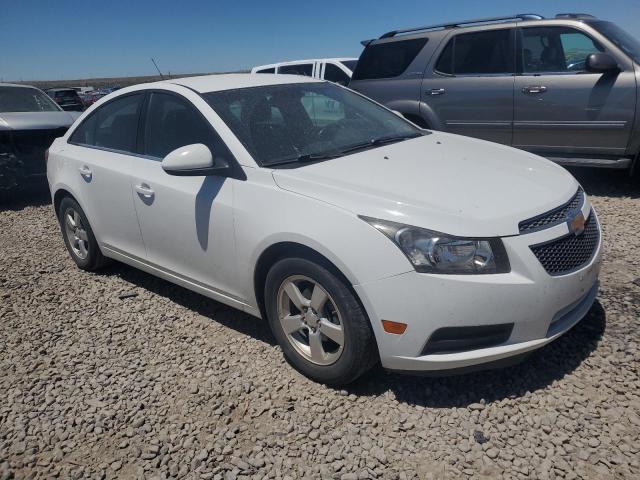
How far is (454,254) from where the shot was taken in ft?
7.95

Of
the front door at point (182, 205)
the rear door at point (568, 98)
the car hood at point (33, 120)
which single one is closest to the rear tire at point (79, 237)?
the front door at point (182, 205)

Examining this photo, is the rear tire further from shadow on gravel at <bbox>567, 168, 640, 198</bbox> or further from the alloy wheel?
shadow on gravel at <bbox>567, 168, 640, 198</bbox>

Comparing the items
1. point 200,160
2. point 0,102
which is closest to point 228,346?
point 200,160

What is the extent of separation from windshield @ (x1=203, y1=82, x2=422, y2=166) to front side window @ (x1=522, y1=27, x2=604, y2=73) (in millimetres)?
2780

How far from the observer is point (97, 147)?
4309 millimetres

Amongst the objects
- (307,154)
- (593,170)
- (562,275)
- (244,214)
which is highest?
(307,154)

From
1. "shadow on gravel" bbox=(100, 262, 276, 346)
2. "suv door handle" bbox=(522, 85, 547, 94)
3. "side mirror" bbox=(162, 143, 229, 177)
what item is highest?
"side mirror" bbox=(162, 143, 229, 177)

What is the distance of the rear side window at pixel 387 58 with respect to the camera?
6.86 metres

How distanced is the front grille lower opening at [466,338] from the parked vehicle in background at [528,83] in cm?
391

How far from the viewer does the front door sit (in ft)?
10.4

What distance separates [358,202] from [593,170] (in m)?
5.40

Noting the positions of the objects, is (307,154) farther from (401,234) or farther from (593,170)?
(593,170)

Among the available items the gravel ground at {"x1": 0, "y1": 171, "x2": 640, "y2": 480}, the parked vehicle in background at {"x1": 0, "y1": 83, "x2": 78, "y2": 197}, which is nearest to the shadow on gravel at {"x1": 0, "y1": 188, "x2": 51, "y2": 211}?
the parked vehicle in background at {"x1": 0, "y1": 83, "x2": 78, "y2": 197}

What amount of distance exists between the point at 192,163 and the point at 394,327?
1.47 meters
